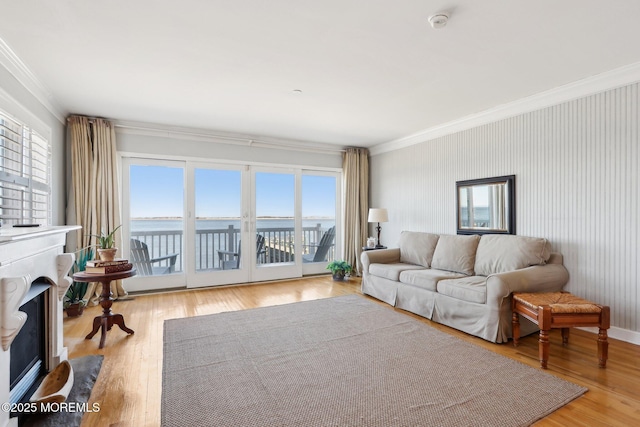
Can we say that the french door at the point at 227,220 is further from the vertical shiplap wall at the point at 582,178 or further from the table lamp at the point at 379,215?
the vertical shiplap wall at the point at 582,178

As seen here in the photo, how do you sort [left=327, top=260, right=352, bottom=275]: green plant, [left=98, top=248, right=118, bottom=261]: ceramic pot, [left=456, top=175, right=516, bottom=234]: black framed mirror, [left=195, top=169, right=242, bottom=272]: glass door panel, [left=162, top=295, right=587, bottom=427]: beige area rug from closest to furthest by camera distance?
[left=162, top=295, right=587, bottom=427]: beige area rug < [left=98, top=248, right=118, bottom=261]: ceramic pot < [left=456, top=175, right=516, bottom=234]: black framed mirror < [left=195, top=169, right=242, bottom=272]: glass door panel < [left=327, top=260, right=352, bottom=275]: green plant

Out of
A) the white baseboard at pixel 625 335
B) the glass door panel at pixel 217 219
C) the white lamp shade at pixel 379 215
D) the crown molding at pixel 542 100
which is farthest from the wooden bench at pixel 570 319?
the glass door panel at pixel 217 219

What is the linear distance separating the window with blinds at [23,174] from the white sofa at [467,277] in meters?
3.81

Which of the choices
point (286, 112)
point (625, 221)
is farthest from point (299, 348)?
point (625, 221)

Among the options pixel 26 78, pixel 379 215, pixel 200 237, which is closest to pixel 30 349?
pixel 26 78

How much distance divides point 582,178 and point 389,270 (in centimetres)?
227

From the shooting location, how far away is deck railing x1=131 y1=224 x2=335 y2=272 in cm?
467

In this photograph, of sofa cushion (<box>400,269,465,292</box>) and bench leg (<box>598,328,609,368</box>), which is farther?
sofa cushion (<box>400,269,465,292</box>)

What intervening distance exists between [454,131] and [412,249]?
1.78 meters

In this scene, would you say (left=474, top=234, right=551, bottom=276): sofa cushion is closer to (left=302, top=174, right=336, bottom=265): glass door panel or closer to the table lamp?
the table lamp

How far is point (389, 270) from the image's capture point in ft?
13.6

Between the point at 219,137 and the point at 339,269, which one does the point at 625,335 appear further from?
the point at 219,137

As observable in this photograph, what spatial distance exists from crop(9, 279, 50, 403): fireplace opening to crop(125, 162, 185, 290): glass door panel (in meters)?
2.32

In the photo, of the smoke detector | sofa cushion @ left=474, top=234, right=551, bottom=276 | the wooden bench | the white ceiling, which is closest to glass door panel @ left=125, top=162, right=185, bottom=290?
the white ceiling
